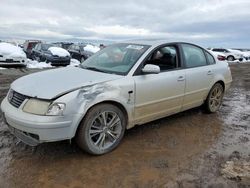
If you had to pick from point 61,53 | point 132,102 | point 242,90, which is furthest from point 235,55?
point 132,102

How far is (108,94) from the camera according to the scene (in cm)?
416

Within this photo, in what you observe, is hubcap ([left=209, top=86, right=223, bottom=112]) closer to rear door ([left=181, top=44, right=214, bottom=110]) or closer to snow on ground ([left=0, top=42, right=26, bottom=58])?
rear door ([left=181, top=44, right=214, bottom=110])

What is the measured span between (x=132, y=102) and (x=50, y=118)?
1.27m

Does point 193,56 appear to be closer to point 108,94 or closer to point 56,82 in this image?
point 108,94

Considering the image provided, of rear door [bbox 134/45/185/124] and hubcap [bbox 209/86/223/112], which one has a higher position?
rear door [bbox 134/45/185/124]

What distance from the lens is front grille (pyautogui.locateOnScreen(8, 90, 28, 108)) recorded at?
4.01m

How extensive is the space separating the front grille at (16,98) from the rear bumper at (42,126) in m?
0.12

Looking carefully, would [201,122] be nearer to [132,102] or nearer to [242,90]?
[132,102]

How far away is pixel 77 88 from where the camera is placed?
398 cm

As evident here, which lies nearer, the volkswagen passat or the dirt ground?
the dirt ground

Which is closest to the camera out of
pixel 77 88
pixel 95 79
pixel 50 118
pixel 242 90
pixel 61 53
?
pixel 50 118

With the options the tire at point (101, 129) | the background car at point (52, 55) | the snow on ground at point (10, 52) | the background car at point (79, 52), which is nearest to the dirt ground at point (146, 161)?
the tire at point (101, 129)

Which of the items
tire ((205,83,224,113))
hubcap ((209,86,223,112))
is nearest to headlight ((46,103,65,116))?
tire ((205,83,224,113))

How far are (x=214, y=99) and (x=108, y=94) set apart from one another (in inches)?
119
